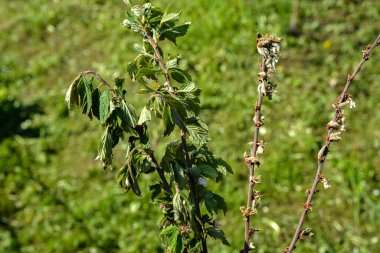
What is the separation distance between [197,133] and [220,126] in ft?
13.4

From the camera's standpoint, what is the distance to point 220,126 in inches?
231

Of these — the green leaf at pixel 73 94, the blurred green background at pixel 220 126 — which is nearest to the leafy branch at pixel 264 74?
the green leaf at pixel 73 94

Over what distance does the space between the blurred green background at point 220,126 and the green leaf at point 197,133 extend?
3.06 m

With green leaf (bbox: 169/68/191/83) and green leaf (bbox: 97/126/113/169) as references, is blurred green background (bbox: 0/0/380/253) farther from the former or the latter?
green leaf (bbox: 97/126/113/169)

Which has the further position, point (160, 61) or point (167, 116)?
point (160, 61)

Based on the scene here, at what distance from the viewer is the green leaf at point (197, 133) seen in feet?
5.88

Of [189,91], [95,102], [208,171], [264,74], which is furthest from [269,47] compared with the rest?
[95,102]

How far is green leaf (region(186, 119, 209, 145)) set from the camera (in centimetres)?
179

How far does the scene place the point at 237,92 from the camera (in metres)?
6.15

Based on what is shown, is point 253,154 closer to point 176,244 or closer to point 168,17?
point 176,244

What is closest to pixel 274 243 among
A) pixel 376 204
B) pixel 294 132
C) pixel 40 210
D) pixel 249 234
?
pixel 376 204

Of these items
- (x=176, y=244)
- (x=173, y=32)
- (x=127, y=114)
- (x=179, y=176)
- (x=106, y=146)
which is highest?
(x=173, y=32)

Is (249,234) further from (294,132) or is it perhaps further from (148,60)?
(294,132)

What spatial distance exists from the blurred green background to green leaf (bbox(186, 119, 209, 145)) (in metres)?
3.06
